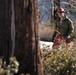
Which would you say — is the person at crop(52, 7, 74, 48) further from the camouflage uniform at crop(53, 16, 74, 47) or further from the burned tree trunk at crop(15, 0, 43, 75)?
the burned tree trunk at crop(15, 0, 43, 75)

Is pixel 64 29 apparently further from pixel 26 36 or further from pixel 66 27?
pixel 26 36

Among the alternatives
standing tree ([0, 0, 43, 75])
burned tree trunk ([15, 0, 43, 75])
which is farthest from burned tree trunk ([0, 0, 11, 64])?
burned tree trunk ([15, 0, 43, 75])

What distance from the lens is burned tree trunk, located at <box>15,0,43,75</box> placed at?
21.0 ft

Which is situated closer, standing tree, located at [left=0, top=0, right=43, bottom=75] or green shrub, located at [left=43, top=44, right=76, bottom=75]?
standing tree, located at [left=0, top=0, right=43, bottom=75]

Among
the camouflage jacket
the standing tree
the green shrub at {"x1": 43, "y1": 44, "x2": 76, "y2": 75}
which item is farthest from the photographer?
the camouflage jacket

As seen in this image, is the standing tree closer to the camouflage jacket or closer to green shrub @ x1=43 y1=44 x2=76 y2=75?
green shrub @ x1=43 y1=44 x2=76 y2=75

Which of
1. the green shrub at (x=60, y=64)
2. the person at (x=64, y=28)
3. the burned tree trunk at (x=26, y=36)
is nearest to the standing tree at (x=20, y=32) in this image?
the burned tree trunk at (x=26, y=36)

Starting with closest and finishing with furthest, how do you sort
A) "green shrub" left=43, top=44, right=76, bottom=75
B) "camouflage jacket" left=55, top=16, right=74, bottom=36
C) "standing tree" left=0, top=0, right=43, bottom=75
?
"standing tree" left=0, top=0, right=43, bottom=75
"green shrub" left=43, top=44, right=76, bottom=75
"camouflage jacket" left=55, top=16, right=74, bottom=36

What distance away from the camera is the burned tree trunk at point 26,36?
21.0 feet

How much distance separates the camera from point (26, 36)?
6449 mm

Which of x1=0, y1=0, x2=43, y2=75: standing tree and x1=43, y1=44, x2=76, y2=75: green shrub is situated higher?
x1=0, y1=0, x2=43, y2=75: standing tree

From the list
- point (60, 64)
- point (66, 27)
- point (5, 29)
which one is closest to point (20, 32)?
point (5, 29)

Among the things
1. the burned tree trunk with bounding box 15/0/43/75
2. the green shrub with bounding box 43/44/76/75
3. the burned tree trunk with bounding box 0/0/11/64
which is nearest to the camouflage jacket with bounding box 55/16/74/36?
the green shrub with bounding box 43/44/76/75

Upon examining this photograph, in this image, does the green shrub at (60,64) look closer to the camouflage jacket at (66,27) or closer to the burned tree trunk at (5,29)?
the burned tree trunk at (5,29)
